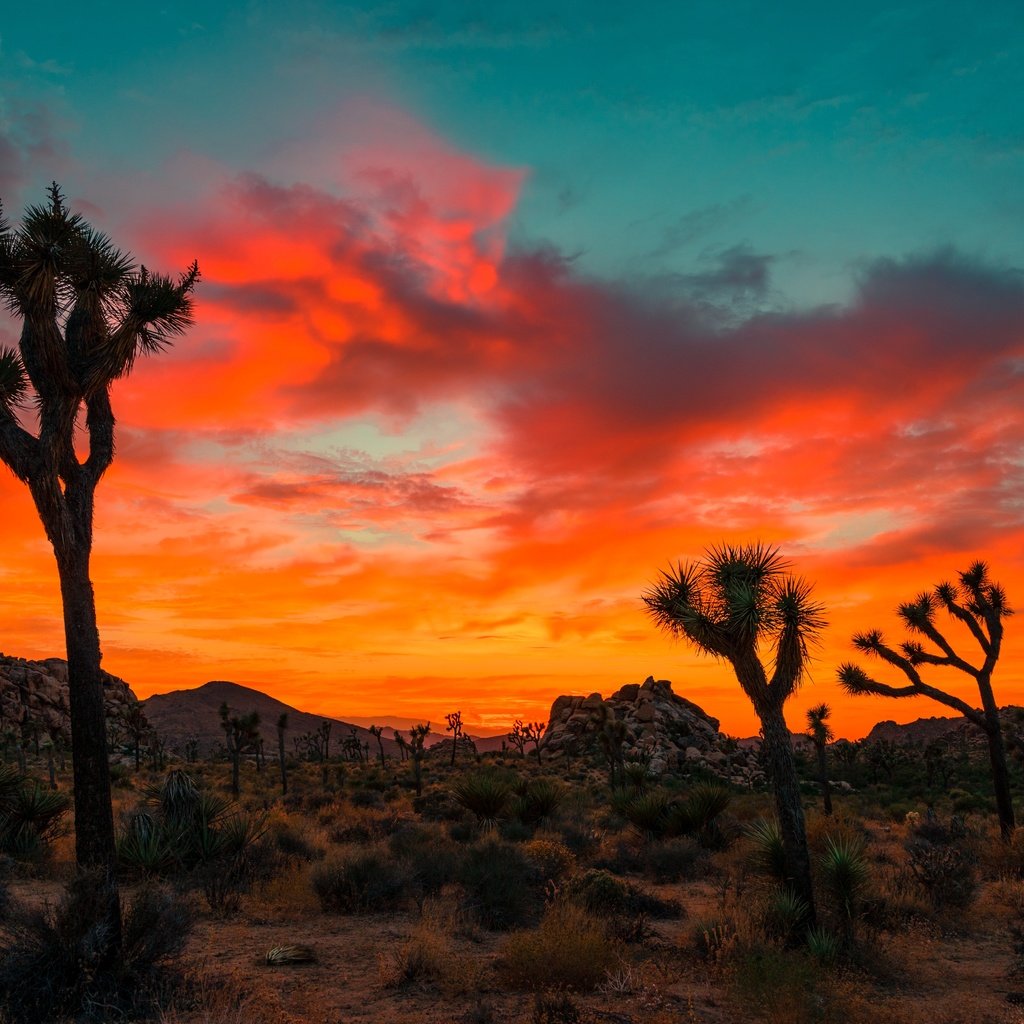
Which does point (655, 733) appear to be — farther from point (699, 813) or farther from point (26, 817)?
point (26, 817)

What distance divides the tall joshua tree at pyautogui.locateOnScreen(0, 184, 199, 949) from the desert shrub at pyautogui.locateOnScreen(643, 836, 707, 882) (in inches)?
454

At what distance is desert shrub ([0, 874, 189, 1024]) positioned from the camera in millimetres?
7680

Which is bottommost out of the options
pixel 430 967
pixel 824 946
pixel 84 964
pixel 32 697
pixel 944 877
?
pixel 430 967

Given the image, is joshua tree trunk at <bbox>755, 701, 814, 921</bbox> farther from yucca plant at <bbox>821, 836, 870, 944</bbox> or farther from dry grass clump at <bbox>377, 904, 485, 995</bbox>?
dry grass clump at <bbox>377, 904, 485, 995</bbox>

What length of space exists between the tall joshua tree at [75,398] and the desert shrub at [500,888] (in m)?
5.78

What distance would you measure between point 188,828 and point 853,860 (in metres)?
11.9

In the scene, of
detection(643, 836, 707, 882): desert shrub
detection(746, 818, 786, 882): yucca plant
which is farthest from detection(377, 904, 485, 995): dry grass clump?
detection(643, 836, 707, 882): desert shrub

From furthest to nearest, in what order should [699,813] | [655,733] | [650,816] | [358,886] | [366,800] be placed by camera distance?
[655,733] → [366,800] → [650,816] → [699,813] → [358,886]

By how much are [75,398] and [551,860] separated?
11966mm

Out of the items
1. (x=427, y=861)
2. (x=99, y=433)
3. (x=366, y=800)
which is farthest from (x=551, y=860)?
(x=366, y=800)

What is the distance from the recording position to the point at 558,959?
32.2 ft

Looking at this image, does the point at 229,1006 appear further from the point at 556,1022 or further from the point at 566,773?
the point at 566,773

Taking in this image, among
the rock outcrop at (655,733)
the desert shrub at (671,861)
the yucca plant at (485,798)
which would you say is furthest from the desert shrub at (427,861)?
the rock outcrop at (655,733)

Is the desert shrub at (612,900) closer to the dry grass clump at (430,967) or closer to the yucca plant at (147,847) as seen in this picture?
Answer: the dry grass clump at (430,967)
